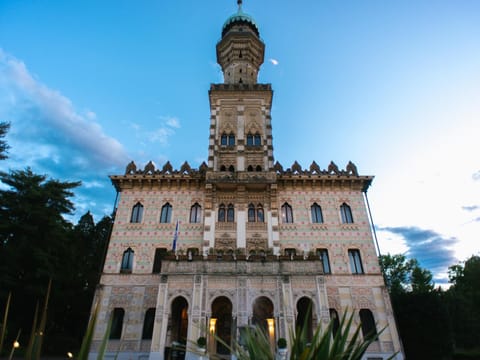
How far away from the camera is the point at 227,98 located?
91.4 feet

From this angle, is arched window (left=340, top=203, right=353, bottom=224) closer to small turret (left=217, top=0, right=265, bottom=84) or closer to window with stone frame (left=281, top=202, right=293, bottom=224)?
window with stone frame (left=281, top=202, right=293, bottom=224)

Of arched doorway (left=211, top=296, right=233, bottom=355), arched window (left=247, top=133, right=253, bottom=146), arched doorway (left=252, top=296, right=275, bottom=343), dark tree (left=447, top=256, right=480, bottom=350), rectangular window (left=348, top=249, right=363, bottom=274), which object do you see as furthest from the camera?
dark tree (left=447, top=256, right=480, bottom=350)

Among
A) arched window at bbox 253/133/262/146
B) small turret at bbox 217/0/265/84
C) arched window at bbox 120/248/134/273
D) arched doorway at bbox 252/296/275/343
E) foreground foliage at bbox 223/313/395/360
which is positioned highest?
small turret at bbox 217/0/265/84

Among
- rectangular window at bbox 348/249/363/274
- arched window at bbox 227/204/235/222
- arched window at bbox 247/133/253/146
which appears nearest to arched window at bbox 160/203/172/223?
arched window at bbox 227/204/235/222

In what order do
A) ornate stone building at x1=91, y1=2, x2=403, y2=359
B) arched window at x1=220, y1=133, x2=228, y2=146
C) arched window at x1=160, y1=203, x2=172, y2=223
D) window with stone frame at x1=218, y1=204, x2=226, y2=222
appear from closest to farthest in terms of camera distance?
ornate stone building at x1=91, y1=2, x2=403, y2=359, window with stone frame at x1=218, y1=204, x2=226, y2=222, arched window at x1=160, y1=203, x2=172, y2=223, arched window at x1=220, y1=133, x2=228, y2=146

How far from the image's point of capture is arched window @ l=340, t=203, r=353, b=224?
2364cm

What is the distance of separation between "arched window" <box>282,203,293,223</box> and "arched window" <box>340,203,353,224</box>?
172 inches

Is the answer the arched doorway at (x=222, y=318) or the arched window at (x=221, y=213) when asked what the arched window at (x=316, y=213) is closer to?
the arched window at (x=221, y=213)

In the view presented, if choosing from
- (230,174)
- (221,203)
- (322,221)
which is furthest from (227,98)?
(322,221)

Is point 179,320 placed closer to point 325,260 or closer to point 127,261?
point 127,261

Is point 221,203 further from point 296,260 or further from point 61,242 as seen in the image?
point 61,242

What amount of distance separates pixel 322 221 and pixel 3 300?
24.8 meters

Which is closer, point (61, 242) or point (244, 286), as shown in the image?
point (244, 286)

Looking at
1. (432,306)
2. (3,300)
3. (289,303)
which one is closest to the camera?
(289,303)
